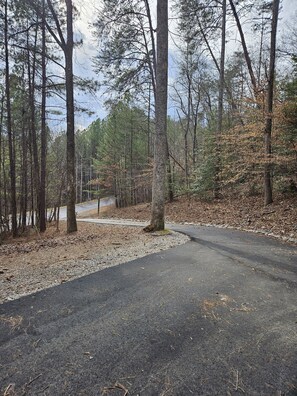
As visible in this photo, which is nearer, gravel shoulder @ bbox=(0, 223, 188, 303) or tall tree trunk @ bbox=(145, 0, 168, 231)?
gravel shoulder @ bbox=(0, 223, 188, 303)

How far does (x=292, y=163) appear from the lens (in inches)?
339

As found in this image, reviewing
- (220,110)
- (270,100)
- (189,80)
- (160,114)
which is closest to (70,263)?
(160,114)

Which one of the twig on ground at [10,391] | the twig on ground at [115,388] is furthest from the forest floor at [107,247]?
the twig on ground at [115,388]

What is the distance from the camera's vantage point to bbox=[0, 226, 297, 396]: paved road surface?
5.08 feet

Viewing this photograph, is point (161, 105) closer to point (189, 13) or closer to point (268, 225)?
point (268, 225)

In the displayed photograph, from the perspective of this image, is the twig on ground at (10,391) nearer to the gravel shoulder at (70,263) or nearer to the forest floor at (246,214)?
the gravel shoulder at (70,263)

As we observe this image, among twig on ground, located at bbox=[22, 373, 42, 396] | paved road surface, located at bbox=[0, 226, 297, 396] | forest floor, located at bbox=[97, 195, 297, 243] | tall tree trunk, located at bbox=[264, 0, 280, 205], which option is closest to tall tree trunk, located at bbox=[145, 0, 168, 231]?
forest floor, located at bbox=[97, 195, 297, 243]

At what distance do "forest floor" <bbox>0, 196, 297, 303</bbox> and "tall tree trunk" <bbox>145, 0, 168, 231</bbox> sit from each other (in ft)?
2.83

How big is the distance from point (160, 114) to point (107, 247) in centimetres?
417

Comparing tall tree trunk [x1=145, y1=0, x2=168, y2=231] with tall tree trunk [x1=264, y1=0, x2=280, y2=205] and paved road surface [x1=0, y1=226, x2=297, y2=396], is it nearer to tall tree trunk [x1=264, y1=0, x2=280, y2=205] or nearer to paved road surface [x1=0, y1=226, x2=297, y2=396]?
paved road surface [x1=0, y1=226, x2=297, y2=396]

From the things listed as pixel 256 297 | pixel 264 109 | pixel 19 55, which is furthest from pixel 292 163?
pixel 19 55

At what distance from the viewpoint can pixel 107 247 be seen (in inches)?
218

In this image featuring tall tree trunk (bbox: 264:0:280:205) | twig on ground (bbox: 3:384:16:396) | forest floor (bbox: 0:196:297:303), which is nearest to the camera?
twig on ground (bbox: 3:384:16:396)

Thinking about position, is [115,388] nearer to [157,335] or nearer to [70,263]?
[157,335]
